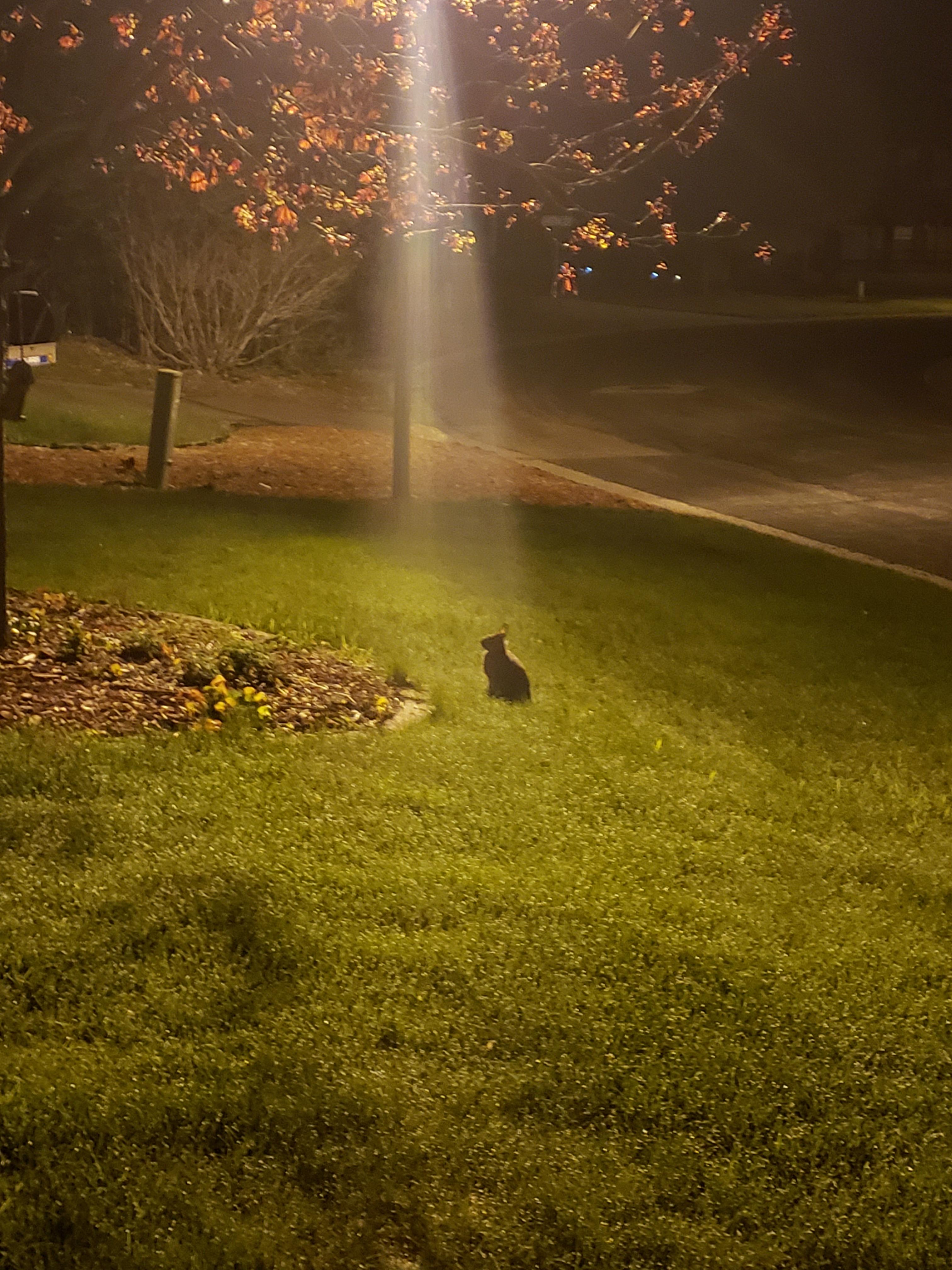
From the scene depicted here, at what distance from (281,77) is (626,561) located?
376cm

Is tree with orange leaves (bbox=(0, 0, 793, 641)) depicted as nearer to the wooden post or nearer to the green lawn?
the wooden post

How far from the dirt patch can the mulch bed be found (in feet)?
17.2

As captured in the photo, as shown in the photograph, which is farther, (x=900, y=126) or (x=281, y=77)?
(x=900, y=126)

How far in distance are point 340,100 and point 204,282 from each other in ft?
46.0

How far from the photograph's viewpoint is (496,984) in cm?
404

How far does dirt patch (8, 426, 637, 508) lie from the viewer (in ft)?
41.1

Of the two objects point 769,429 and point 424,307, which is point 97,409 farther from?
point 769,429

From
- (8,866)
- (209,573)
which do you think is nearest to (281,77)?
(209,573)

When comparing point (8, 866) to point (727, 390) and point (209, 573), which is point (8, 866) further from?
point (727, 390)

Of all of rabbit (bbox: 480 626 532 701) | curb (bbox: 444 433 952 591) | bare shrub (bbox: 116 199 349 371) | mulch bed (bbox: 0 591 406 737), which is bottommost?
mulch bed (bbox: 0 591 406 737)

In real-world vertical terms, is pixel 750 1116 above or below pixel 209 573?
below

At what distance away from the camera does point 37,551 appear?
8953 mm

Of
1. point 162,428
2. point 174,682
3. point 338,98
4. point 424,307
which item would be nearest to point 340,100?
point 338,98

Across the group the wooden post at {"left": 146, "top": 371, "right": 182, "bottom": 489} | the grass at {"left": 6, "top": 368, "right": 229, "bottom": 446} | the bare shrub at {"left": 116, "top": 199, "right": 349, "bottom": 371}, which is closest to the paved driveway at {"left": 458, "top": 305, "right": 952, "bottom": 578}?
the grass at {"left": 6, "top": 368, "right": 229, "bottom": 446}
